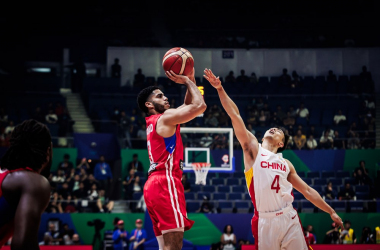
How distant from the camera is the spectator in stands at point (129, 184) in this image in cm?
1488

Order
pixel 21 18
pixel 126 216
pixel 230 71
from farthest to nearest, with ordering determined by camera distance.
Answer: pixel 21 18 → pixel 230 71 → pixel 126 216

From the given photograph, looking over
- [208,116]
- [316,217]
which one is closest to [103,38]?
[208,116]

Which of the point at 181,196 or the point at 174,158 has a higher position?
the point at 174,158

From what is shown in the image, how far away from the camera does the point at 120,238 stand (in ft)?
41.8

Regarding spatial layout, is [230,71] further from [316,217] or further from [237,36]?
[316,217]

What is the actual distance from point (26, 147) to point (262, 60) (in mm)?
20577

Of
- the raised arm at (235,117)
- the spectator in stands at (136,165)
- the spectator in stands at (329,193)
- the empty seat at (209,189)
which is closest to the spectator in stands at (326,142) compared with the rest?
the spectator in stands at (329,193)

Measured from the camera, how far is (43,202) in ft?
7.97

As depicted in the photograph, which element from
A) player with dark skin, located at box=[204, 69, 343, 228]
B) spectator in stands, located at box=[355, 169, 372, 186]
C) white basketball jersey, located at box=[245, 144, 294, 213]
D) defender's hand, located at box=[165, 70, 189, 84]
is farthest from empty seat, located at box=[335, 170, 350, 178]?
defender's hand, located at box=[165, 70, 189, 84]

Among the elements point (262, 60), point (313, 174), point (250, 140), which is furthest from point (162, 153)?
point (262, 60)

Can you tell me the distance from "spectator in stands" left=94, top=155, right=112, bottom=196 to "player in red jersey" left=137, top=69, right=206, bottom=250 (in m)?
11.3

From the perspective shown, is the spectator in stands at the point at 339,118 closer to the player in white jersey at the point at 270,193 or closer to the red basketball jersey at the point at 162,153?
the player in white jersey at the point at 270,193

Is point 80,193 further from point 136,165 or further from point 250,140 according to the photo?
point 250,140

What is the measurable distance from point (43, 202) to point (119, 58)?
20.3m
